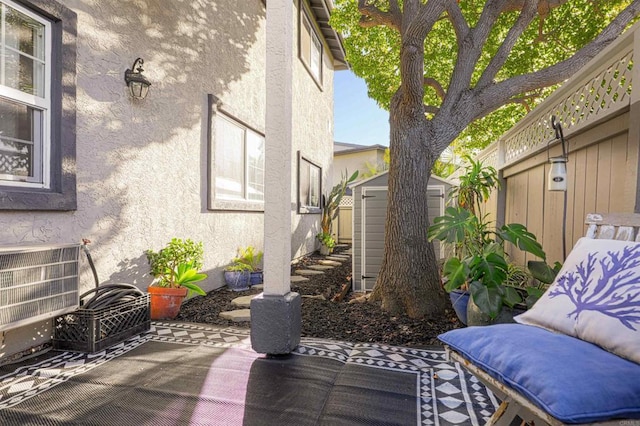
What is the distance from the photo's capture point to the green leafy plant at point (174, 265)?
139 inches

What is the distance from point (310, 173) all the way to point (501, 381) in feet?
24.4

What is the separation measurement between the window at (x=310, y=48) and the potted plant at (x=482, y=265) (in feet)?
17.1

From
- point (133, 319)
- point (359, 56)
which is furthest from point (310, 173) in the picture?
point (133, 319)

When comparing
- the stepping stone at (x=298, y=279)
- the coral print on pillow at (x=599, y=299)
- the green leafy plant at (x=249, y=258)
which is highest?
the coral print on pillow at (x=599, y=299)

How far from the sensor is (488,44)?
6.40 meters

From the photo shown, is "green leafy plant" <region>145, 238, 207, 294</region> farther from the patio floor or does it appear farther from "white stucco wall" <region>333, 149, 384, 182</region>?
"white stucco wall" <region>333, 149, 384, 182</region>

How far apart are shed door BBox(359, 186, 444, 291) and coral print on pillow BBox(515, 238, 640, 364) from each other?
3454 mm

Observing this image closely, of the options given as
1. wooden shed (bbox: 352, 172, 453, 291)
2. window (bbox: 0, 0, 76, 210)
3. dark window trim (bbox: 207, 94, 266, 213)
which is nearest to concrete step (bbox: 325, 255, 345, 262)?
wooden shed (bbox: 352, 172, 453, 291)

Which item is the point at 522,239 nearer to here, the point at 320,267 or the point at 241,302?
the point at 241,302

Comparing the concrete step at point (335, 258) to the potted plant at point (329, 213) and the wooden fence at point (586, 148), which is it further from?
the wooden fence at point (586, 148)

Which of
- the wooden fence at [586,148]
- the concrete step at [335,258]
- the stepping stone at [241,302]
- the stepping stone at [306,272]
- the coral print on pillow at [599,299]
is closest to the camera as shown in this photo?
the coral print on pillow at [599,299]

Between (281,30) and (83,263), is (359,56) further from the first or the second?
(83,263)

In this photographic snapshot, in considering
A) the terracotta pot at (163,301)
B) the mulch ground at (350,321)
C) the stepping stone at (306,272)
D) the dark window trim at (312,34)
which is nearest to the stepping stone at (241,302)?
the mulch ground at (350,321)

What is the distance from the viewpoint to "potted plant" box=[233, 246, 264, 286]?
4941 millimetres
